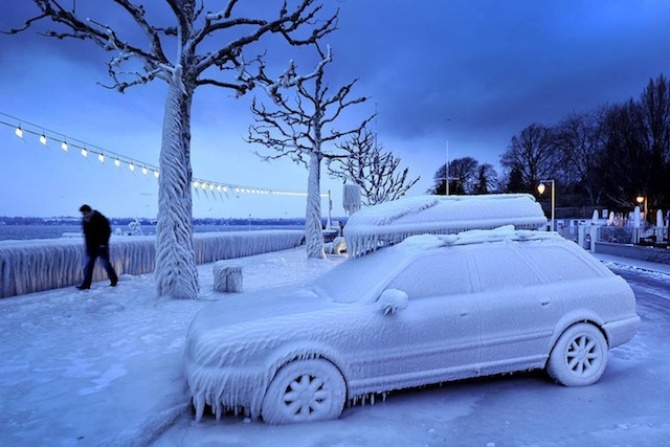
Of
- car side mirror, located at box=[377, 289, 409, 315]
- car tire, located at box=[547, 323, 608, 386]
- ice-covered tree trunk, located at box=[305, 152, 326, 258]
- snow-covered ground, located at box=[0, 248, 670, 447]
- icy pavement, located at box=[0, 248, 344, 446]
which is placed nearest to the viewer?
snow-covered ground, located at box=[0, 248, 670, 447]

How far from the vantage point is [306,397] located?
308cm

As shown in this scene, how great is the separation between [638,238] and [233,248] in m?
17.3

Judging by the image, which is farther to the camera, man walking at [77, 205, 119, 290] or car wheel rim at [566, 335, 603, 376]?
man walking at [77, 205, 119, 290]

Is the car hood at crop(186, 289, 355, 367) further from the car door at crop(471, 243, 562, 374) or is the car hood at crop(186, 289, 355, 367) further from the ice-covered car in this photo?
the car door at crop(471, 243, 562, 374)

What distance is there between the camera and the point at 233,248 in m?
17.6

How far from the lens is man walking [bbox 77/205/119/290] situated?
28.3ft

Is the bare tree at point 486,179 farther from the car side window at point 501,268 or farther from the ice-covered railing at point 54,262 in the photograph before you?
the car side window at point 501,268

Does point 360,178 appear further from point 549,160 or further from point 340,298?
point 549,160

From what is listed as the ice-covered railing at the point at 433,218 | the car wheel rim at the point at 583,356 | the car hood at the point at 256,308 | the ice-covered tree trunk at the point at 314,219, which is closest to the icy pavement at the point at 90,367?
the car hood at the point at 256,308

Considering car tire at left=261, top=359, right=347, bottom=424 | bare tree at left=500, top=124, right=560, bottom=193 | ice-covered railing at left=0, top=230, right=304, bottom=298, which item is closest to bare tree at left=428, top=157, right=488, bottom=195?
bare tree at left=500, top=124, right=560, bottom=193

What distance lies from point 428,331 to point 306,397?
1.11 meters

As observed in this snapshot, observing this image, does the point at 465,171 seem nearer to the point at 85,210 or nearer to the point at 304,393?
the point at 85,210

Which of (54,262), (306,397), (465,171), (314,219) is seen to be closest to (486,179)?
(465,171)

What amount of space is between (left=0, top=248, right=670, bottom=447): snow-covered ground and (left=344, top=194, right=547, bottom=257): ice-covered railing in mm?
1480
